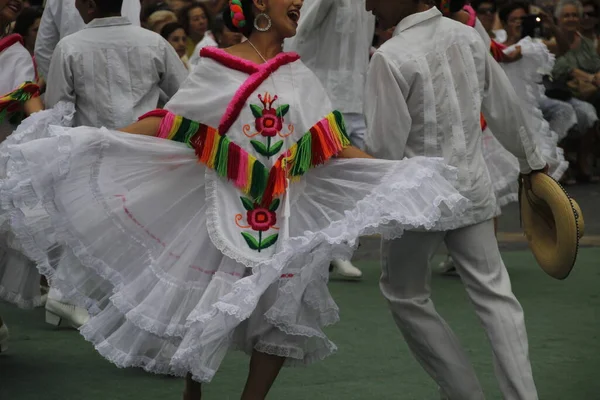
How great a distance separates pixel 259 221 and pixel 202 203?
9.4 inches

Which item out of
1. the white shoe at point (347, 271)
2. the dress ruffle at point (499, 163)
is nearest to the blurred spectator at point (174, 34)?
the white shoe at point (347, 271)

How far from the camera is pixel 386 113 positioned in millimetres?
4867

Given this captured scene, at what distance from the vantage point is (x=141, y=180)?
4828 mm

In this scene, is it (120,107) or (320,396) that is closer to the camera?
(320,396)

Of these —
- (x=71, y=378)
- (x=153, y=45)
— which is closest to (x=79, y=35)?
(x=153, y=45)

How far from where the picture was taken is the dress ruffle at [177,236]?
4488 millimetres

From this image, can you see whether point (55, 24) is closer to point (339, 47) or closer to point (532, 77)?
point (339, 47)

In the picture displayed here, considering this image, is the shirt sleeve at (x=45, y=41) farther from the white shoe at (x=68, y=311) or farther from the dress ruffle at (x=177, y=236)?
the dress ruffle at (x=177, y=236)

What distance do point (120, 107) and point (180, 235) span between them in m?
2.26

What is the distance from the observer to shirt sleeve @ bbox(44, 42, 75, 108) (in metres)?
6.81

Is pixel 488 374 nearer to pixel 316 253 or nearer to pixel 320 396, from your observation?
pixel 320 396

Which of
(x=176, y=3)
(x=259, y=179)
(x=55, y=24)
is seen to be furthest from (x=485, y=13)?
(x=259, y=179)

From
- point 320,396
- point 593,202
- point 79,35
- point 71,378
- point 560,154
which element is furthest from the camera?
point 593,202

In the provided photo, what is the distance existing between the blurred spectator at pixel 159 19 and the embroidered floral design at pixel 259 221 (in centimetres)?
733
